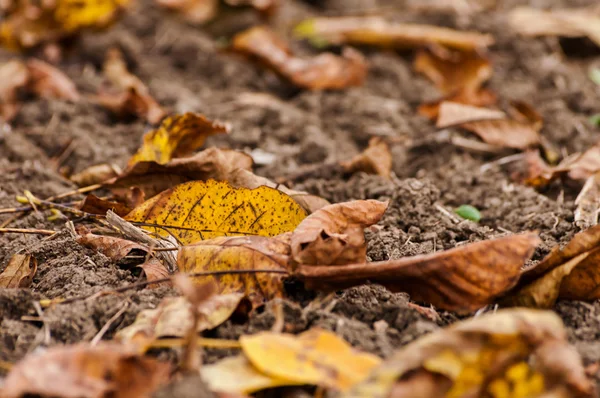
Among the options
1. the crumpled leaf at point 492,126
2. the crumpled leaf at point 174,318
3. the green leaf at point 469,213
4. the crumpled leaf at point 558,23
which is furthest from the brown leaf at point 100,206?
the crumpled leaf at point 558,23

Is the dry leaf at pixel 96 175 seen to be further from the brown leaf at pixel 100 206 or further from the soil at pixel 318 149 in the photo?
the brown leaf at pixel 100 206

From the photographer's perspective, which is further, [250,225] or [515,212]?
[515,212]

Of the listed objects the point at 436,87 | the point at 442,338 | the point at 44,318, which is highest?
the point at 442,338

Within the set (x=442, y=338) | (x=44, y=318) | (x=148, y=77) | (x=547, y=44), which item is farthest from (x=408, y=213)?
(x=547, y=44)

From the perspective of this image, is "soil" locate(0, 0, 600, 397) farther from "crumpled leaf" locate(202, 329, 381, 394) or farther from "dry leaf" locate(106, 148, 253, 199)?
"dry leaf" locate(106, 148, 253, 199)

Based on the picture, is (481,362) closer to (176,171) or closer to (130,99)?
(176,171)

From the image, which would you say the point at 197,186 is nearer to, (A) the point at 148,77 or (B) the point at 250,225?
(B) the point at 250,225

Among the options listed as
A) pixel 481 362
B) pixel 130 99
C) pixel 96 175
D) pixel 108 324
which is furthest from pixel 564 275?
A: pixel 130 99

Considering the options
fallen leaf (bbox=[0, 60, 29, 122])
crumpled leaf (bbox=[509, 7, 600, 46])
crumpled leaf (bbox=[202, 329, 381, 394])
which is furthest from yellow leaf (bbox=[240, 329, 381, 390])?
crumpled leaf (bbox=[509, 7, 600, 46])
